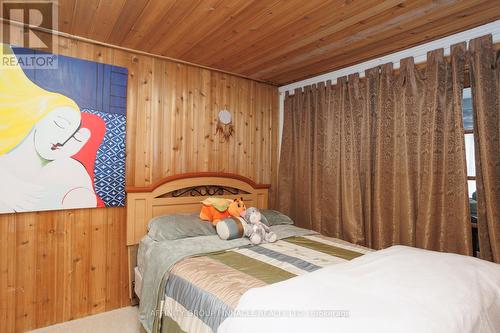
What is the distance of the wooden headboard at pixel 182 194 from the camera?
107 inches

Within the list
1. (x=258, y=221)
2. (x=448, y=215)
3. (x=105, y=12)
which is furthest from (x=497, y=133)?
(x=105, y=12)

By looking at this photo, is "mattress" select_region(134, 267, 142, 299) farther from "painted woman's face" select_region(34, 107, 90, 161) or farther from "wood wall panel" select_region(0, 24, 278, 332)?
"painted woman's face" select_region(34, 107, 90, 161)

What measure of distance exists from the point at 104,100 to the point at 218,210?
144cm

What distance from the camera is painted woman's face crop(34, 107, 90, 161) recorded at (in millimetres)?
2377

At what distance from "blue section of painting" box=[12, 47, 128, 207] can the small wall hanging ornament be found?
3.37 ft

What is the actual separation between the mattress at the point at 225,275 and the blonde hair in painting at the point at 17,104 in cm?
162

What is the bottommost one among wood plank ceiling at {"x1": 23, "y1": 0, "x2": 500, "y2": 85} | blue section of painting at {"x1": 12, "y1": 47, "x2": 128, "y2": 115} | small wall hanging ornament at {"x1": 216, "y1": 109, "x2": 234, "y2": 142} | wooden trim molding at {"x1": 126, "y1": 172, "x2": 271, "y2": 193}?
wooden trim molding at {"x1": 126, "y1": 172, "x2": 271, "y2": 193}

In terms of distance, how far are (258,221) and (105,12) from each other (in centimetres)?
200

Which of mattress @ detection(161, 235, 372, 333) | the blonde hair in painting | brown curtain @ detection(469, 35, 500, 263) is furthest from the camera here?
the blonde hair in painting

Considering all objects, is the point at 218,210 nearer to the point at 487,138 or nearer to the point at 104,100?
the point at 104,100

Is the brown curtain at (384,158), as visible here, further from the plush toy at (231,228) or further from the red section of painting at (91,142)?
the red section of painting at (91,142)

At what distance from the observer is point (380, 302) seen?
49.2 inches

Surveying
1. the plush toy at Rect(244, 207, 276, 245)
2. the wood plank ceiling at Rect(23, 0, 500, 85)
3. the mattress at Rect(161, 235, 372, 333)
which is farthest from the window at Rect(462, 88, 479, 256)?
the plush toy at Rect(244, 207, 276, 245)

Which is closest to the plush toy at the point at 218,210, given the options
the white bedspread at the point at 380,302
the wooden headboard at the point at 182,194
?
the wooden headboard at the point at 182,194
